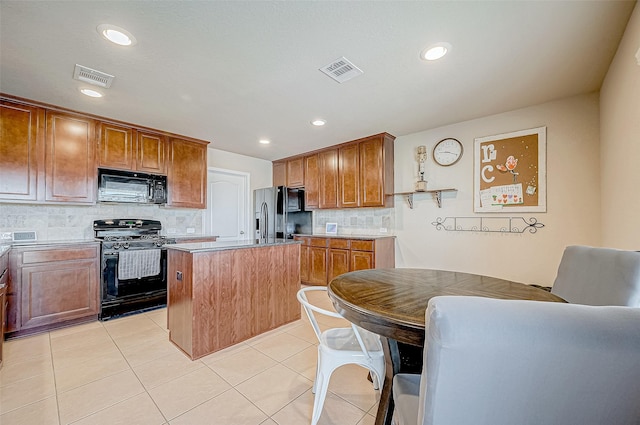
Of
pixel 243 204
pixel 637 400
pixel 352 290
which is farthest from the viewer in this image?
pixel 243 204

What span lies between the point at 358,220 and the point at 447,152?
177 cm

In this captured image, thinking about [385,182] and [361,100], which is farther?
[385,182]

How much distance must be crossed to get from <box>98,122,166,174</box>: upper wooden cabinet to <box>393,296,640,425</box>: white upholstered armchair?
404 cm

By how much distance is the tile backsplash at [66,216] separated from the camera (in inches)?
117

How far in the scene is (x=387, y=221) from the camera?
428 cm

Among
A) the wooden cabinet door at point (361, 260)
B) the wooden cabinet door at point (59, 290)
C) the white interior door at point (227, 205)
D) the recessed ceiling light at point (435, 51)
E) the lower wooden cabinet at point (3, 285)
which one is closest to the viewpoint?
the recessed ceiling light at point (435, 51)

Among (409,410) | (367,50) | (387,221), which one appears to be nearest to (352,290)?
(409,410)

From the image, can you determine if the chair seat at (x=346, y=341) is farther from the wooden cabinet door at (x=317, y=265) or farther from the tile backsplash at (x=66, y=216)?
the tile backsplash at (x=66, y=216)

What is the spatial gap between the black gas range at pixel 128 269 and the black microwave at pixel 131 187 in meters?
0.35

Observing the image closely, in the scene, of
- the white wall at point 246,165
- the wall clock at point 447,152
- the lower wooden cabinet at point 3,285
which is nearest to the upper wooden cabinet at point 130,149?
the white wall at point 246,165

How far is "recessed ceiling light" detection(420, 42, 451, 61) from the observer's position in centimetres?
193

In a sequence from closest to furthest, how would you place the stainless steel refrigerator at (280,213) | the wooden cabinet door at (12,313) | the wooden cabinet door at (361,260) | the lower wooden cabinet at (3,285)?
the lower wooden cabinet at (3,285) < the wooden cabinet door at (12,313) < the wooden cabinet door at (361,260) < the stainless steel refrigerator at (280,213)

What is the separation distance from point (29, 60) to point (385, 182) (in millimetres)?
3824

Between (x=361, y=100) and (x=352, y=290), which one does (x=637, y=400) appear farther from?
(x=361, y=100)
